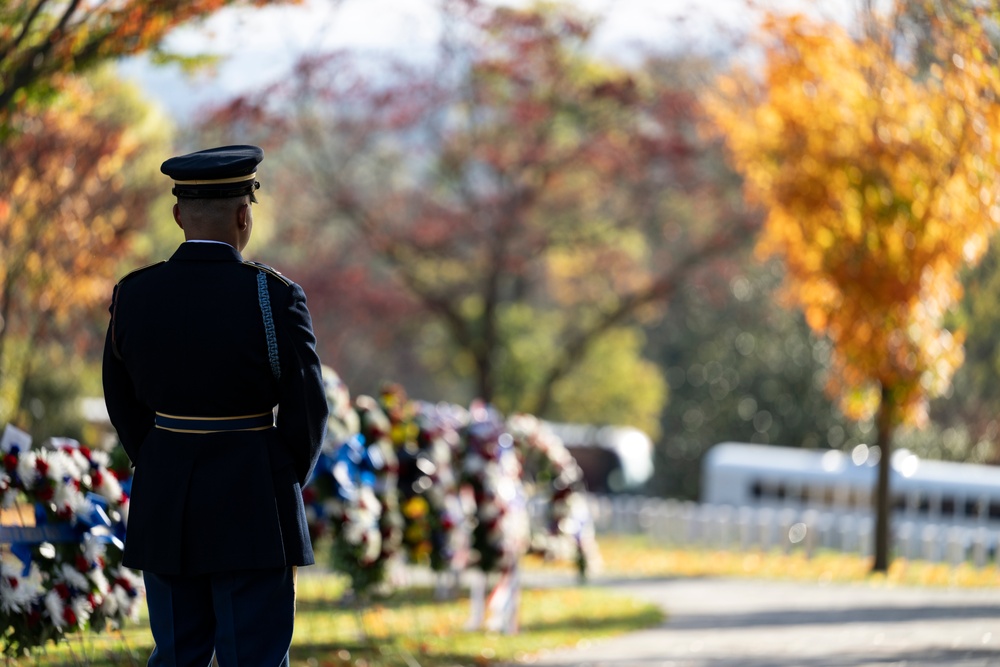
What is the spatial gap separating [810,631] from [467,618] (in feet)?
7.86

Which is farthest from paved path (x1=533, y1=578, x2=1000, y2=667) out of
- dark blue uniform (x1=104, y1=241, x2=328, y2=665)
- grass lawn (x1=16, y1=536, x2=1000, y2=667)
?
dark blue uniform (x1=104, y1=241, x2=328, y2=665)

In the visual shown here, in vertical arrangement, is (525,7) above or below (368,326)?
above

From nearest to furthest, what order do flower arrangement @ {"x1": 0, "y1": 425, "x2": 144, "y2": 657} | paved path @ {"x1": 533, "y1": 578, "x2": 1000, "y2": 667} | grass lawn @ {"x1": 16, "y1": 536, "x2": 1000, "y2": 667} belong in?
flower arrangement @ {"x1": 0, "y1": 425, "x2": 144, "y2": 657}, grass lawn @ {"x1": 16, "y1": 536, "x2": 1000, "y2": 667}, paved path @ {"x1": 533, "y1": 578, "x2": 1000, "y2": 667}

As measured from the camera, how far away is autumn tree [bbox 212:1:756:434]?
1872cm

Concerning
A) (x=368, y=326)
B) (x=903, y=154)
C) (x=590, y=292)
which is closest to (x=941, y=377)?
(x=903, y=154)

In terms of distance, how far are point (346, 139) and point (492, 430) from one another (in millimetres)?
12045

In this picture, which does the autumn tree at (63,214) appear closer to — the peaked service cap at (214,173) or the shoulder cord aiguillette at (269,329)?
the peaked service cap at (214,173)

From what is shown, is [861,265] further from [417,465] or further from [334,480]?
[334,480]

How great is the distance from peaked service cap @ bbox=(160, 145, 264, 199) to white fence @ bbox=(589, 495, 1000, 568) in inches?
542

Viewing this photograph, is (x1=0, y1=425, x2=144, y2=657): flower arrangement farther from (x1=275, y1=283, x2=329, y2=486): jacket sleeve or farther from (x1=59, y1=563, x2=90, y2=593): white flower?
(x1=275, y1=283, x2=329, y2=486): jacket sleeve

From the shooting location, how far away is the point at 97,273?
16.8 metres

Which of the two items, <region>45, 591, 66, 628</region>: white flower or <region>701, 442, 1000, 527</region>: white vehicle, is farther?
<region>701, 442, 1000, 527</region>: white vehicle

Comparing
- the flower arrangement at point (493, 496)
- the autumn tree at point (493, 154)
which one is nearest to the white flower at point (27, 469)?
the flower arrangement at point (493, 496)

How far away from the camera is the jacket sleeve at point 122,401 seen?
4.36 metres
